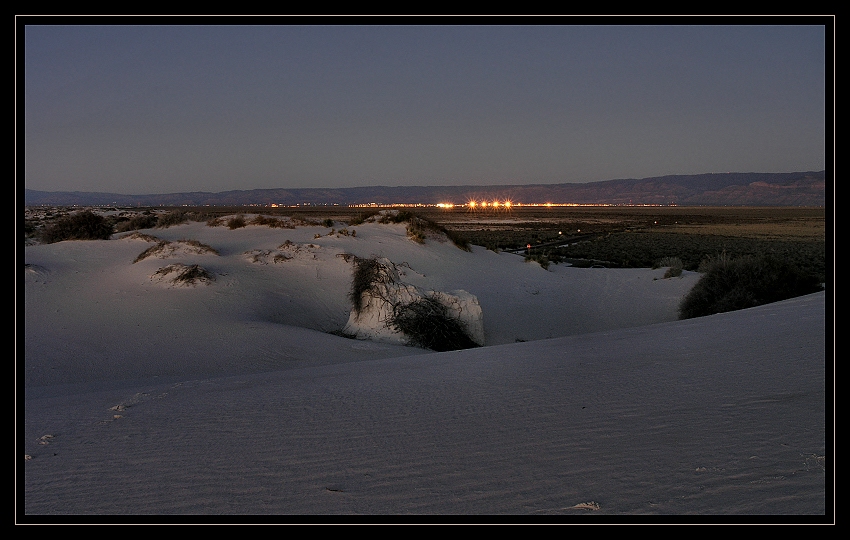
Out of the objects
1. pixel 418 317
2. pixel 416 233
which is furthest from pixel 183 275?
pixel 416 233

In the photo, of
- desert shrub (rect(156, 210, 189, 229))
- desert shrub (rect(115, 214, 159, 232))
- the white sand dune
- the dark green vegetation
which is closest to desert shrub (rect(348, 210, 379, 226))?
desert shrub (rect(156, 210, 189, 229))

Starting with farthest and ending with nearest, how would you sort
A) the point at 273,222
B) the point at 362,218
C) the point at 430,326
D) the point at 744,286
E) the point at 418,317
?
the point at 362,218 < the point at 273,222 < the point at 744,286 < the point at 418,317 < the point at 430,326

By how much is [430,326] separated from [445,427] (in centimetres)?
753

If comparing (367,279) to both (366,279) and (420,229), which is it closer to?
(366,279)

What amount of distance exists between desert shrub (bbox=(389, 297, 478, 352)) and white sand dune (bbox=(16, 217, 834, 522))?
1.75 metres

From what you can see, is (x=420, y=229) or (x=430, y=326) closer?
(x=430, y=326)

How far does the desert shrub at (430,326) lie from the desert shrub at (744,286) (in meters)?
6.25

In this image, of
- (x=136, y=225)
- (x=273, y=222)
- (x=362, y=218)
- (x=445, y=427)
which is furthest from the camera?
(x=136, y=225)

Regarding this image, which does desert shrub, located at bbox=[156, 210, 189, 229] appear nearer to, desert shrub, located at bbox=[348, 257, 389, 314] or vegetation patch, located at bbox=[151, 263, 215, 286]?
vegetation patch, located at bbox=[151, 263, 215, 286]

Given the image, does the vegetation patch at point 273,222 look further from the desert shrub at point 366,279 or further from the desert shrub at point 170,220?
the desert shrub at point 366,279

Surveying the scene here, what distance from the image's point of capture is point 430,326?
1145 cm

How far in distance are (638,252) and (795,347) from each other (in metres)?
33.0

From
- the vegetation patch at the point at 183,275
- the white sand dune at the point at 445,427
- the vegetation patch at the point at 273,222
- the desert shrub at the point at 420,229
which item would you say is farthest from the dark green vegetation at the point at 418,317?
the vegetation patch at the point at 273,222

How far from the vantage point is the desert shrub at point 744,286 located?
540 inches
